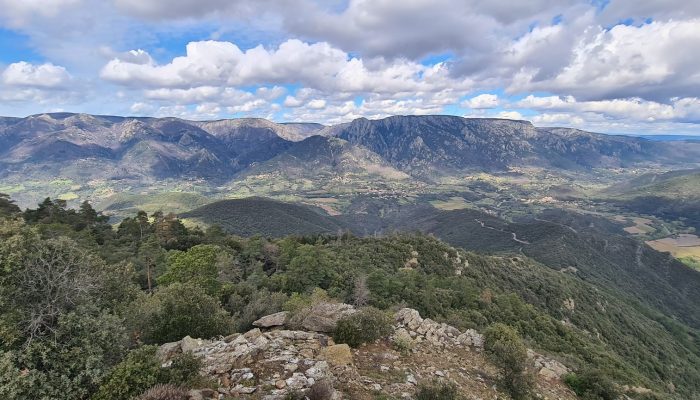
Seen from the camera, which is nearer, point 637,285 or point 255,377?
point 255,377

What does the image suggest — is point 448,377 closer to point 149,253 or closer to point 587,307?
point 149,253

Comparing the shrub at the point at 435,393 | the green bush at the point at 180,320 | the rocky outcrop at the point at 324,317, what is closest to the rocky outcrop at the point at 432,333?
the rocky outcrop at the point at 324,317

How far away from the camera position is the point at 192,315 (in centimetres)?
2147

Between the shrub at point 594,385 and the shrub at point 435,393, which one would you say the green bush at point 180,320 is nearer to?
the shrub at point 435,393

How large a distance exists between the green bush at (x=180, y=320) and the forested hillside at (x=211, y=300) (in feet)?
0.22

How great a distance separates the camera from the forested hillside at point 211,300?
13.2m

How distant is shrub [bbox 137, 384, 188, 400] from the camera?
12094 mm

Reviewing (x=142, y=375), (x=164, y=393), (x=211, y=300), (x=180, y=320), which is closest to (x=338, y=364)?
(x=164, y=393)

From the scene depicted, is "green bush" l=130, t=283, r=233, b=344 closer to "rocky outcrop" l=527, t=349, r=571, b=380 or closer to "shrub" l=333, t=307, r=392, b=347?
"shrub" l=333, t=307, r=392, b=347

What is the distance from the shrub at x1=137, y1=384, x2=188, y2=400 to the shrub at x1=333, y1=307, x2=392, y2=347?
30.6 ft

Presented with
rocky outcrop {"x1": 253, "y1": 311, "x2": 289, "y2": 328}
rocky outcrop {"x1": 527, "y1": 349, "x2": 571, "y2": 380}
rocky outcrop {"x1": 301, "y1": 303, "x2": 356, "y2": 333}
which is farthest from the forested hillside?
rocky outcrop {"x1": 301, "y1": 303, "x2": 356, "y2": 333}

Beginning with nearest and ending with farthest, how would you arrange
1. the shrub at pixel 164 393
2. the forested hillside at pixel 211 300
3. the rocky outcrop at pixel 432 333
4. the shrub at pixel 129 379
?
the shrub at pixel 164 393 → the shrub at pixel 129 379 → the forested hillside at pixel 211 300 → the rocky outcrop at pixel 432 333

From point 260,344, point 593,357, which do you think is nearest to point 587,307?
point 593,357

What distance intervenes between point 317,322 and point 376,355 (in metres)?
3.95
